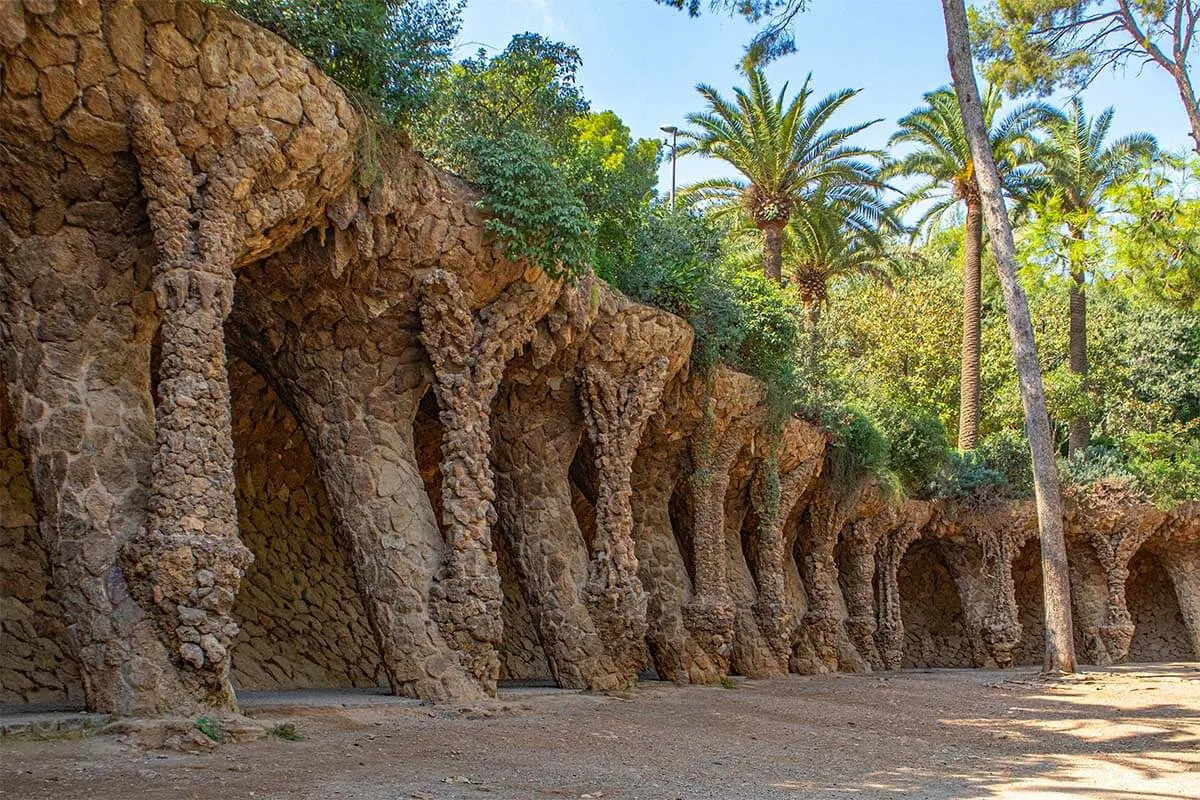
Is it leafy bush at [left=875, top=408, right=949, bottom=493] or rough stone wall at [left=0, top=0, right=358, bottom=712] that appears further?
leafy bush at [left=875, top=408, right=949, bottom=493]

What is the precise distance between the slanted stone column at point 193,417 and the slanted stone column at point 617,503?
20.2ft

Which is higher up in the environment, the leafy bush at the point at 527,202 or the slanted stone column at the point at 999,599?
the leafy bush at the point at 527,202

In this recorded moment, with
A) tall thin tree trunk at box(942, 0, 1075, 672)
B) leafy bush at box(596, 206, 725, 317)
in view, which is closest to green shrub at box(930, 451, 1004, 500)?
tall thin tree trunk at box(942, 0, 1075, 672)

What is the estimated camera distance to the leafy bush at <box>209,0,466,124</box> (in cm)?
996

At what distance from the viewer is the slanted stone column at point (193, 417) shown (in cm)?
847

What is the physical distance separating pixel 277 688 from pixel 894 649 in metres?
14.6

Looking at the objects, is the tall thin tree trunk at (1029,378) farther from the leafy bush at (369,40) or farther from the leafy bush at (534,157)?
the leafy bush at (369,40)

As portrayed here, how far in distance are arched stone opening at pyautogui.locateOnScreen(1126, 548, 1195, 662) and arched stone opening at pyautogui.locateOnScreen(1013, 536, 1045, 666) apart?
6.69ft

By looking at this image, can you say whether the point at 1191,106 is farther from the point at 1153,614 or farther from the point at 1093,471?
the point at 1153,614

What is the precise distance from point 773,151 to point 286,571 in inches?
541

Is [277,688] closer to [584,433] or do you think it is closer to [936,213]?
[584,433]

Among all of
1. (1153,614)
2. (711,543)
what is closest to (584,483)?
(711,543)

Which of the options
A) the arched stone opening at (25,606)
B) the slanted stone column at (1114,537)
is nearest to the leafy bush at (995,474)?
the slanted stone column at (1114,537)

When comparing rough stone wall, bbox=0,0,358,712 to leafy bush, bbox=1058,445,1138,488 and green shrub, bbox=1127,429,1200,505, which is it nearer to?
leafy bush, bbox=1058,445,1138,488
